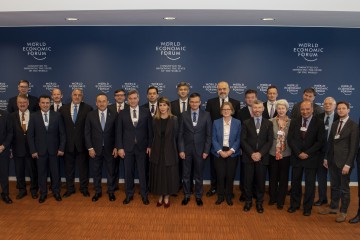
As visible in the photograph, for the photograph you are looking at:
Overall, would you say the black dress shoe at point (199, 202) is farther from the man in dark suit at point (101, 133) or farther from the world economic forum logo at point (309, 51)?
the world economic forum logo at point (309, 51)

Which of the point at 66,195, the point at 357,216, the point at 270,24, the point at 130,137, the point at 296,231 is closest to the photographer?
the point at 296,231

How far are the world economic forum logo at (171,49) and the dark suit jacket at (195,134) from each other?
5.41ft

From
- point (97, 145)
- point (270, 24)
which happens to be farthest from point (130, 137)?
point (270, 24)

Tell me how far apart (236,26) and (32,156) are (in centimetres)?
423

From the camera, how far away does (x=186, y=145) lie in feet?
17.8

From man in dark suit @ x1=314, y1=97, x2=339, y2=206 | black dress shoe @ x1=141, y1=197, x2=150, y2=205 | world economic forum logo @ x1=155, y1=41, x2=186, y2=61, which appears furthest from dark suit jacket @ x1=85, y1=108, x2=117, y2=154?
man in dark suit @ x1=314, y1=97, x2=339, y2=206

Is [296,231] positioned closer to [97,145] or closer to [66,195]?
[97,145]

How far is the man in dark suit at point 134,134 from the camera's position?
5305mm

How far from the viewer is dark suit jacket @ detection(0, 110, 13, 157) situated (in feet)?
17.4

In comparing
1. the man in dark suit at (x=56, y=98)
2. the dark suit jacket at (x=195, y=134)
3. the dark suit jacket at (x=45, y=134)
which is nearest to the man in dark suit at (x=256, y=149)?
the dark suit jacket at (x=195, y=134)

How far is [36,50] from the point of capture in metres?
6.73

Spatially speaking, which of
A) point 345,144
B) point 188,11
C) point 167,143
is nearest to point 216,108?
point 167,143

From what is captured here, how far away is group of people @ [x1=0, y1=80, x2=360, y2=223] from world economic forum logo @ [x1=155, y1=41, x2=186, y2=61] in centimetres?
116

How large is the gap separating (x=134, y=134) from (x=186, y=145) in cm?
82
